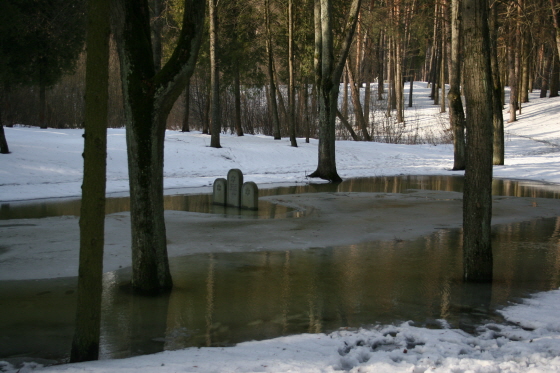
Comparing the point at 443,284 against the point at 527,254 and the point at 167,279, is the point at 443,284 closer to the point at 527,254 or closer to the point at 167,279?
the point at 527,254

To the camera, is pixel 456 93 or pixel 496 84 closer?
pixel 456 93

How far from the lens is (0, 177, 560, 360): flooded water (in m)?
5.16

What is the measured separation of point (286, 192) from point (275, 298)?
33.7 feet

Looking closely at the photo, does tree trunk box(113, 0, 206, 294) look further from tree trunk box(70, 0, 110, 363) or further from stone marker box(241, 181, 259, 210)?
stone marker box(241, 181, 259, 210)

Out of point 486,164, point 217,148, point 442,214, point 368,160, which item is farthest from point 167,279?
point 368,160

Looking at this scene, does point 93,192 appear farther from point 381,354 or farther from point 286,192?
point 286,192

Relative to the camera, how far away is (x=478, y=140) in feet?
22.1

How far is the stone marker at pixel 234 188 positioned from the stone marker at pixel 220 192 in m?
0.11

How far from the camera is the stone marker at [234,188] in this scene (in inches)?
524

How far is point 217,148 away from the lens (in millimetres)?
25172

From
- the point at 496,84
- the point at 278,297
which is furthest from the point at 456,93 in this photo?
the point at 278,297

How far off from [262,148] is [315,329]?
21554mm

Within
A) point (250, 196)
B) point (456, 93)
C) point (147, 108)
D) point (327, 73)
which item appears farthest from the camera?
point (456, 93)

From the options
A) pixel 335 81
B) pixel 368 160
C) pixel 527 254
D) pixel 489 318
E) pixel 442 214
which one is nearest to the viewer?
pixel 489 318
